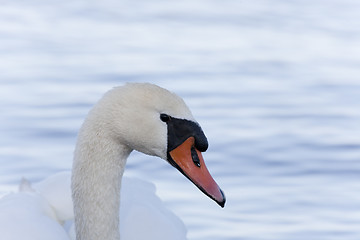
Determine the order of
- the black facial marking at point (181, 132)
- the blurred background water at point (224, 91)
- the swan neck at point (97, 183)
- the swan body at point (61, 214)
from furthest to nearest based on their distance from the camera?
the blurred background water at point (224, 91) < the swan body at point (61, 214) < the swan neck at point (97, 183) < the black facial marking at point (181, 132)

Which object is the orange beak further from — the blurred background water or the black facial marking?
the blurred background water

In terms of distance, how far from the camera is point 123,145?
14.2 feet

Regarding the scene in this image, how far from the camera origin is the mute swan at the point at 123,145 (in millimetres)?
4180

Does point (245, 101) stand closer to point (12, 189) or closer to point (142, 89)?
point (12, 189)

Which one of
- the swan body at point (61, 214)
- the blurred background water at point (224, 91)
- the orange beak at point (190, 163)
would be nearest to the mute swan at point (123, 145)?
the orange beak at point (190, 163)

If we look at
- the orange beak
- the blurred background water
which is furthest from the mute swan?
the blurred background water

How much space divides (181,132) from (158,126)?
0.32ft

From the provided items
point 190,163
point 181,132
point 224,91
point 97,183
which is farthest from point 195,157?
point 224,91

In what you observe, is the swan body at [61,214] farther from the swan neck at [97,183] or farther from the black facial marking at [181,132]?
the black facial marking at [181,132]

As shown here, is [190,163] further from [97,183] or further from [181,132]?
[97,183]

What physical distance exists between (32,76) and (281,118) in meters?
2.26

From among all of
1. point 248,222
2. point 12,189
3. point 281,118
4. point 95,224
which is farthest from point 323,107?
point 95,224

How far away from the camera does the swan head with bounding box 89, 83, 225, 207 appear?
4172mm

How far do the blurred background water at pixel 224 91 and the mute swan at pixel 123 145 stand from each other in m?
2.08
